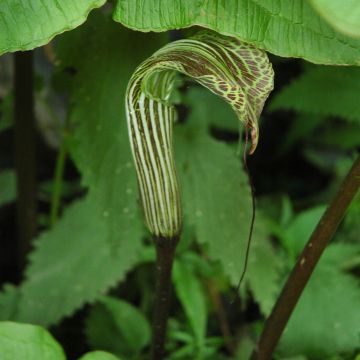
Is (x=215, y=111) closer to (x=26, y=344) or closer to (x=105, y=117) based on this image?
(x=105, y=117)

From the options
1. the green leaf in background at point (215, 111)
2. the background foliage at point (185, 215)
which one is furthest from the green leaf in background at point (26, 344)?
the green leaf in background at point (215, 111)

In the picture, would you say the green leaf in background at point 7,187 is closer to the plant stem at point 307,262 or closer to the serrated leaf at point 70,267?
the serrated leaf at point 70,267

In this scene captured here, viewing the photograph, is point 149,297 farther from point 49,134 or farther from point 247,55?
point 247,55

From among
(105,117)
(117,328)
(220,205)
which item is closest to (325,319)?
(220,205)

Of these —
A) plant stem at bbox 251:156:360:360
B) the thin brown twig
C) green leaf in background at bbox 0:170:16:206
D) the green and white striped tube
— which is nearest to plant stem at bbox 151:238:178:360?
the green and white striped tube

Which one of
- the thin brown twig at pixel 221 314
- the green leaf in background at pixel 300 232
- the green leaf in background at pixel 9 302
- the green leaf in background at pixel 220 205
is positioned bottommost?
the thin brown twig at pixel 221 314

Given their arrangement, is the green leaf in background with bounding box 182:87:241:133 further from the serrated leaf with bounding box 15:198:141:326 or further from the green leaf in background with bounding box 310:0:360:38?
the green leaf in background with bounding box 310:0:360:38
